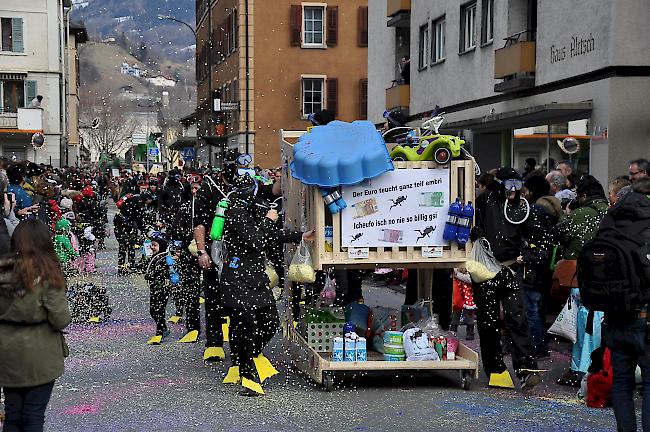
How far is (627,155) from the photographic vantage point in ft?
56.7

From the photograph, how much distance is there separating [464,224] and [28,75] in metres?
49.2

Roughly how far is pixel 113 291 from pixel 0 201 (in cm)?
840

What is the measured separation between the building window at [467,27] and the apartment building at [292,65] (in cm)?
1911

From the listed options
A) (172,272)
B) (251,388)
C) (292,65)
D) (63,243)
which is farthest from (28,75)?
(251,388)

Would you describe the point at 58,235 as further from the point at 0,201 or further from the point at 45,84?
the point at 45,84

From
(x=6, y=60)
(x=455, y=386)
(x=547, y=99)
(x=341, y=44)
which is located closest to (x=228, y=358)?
(x=455, y=386)

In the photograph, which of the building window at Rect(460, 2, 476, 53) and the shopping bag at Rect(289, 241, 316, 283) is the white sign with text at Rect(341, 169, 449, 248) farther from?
the building window at Rect(460, 2, 476, 53)

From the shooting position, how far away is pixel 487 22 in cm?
2323

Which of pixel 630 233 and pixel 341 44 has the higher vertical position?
pixel 341 44

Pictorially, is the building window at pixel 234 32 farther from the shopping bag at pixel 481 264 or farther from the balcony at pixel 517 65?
the shopping bag at pixel 481 264

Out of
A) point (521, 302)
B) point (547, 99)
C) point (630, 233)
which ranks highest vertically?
point (547, 99)

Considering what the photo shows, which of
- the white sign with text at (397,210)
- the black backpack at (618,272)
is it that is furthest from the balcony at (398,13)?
the black backpack at (618,272)

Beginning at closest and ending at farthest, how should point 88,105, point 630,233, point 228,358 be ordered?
point 630,233 < point 228,358 < point 88,105

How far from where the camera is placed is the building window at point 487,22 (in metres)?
22.9
